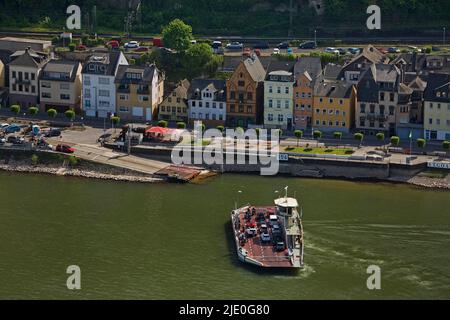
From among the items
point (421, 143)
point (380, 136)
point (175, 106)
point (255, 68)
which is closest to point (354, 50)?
point (255, 68)

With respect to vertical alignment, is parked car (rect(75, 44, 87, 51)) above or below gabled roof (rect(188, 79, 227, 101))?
above

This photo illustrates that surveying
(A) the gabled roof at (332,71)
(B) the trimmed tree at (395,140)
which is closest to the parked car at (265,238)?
(B) the trimmed tree at (395,140)

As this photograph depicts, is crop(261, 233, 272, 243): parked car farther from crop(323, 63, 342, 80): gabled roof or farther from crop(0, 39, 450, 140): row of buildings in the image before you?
crop(323, 63, 342, 80): gabled roof

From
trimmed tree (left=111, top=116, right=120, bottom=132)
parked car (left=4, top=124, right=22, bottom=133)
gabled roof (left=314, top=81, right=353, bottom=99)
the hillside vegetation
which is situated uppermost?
the hillside vegetation

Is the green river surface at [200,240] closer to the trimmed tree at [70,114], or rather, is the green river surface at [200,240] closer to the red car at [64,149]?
the red car at [64,149]

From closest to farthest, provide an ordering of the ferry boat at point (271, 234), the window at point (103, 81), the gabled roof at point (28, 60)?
the ferry boat at point (271, 234), the window at point (103, 81), the gabled roof at point (28, 60)

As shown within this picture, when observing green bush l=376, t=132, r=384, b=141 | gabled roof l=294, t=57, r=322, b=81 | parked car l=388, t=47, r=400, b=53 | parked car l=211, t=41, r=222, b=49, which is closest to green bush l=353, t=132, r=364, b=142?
green bush l=376, t=132, r=384, b=141
